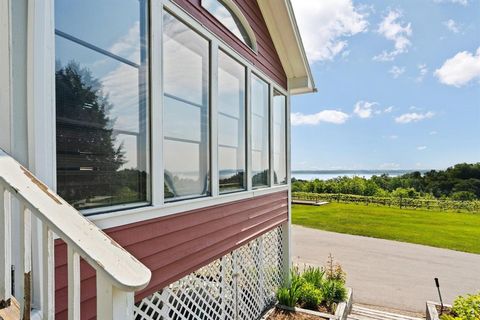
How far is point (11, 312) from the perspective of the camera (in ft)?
3.92

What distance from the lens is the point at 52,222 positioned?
0.99 m

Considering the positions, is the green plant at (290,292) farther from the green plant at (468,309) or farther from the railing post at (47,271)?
the railing post at (47,271)

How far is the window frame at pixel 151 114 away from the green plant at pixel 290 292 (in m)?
2.48

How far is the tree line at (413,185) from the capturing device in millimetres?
28906

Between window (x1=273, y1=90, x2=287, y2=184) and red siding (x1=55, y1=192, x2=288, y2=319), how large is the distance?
134 cm

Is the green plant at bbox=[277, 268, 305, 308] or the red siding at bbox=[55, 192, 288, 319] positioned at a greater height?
the red siding at bbox=[55, 192, 288, 319]

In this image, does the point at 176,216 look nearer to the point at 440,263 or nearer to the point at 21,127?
the point at 21,127

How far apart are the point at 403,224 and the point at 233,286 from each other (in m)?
17.1

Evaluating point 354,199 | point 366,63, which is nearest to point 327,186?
point 354,199

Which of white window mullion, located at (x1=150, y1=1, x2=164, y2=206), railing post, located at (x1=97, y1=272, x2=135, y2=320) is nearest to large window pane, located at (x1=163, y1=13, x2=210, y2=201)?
white window mullion, located at (x1=150, y1=1, x2=164, y2=206)

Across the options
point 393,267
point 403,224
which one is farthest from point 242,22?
point 403,224

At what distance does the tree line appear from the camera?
28.9 meters

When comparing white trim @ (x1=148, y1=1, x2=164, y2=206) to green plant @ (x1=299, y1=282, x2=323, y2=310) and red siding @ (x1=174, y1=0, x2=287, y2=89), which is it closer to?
red siding @ (x1=174, y1=0, x2=287, y2=89)

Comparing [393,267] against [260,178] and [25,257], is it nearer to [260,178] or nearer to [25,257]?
[260,178]
